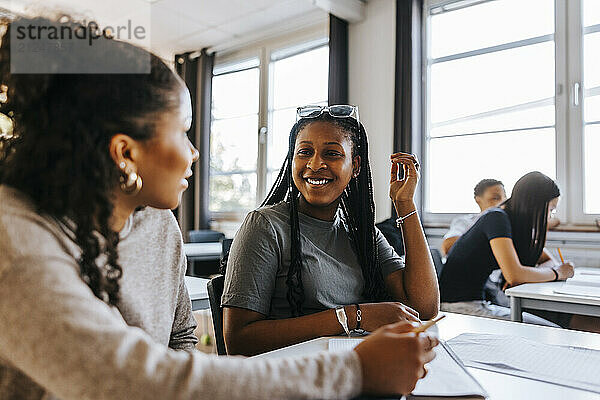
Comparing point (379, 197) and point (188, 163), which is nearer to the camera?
point (188, 163)

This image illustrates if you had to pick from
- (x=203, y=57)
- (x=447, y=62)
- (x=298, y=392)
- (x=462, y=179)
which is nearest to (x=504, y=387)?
(x=298, y=392)

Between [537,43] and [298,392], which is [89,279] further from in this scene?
[537,43]

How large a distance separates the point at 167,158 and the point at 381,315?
672 millimetres

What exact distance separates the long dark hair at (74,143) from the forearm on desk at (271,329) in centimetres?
50

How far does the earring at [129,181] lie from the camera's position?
685 mm

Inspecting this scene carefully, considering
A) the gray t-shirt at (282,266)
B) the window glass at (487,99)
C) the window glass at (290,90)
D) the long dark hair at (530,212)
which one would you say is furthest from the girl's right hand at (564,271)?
the window glass at (290,90)

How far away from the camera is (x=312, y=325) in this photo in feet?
3.74

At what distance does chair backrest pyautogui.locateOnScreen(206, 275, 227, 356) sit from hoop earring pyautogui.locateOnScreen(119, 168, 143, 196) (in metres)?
0.57

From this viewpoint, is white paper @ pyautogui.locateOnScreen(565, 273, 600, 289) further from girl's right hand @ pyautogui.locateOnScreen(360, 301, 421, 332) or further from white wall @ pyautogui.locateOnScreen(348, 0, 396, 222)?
white wall @ pyautogui.locateOnScreen(348, 0, 396, 222)

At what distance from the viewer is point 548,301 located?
2059 millimetres

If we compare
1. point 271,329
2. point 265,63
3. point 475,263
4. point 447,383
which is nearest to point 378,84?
point 265,63

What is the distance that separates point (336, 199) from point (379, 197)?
3455 millimetres

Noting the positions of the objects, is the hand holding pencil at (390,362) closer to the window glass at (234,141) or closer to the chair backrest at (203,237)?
the chair backrest at (203,237)

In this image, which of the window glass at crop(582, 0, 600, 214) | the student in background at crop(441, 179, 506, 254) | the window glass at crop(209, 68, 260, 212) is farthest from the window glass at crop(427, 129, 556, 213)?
the window glass at crop(209, 68, 260, 212)
